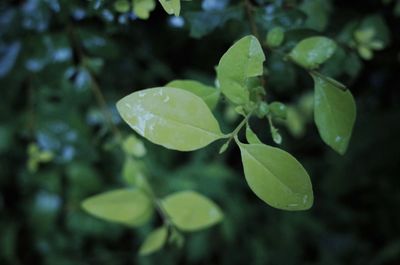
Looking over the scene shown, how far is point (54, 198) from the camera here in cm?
108

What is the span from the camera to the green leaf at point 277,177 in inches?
15.6

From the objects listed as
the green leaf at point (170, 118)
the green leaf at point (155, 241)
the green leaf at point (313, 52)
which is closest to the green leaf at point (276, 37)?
the green leaf at point (313, 52)

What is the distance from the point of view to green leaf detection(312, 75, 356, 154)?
46 centimetres

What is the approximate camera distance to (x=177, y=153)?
1.30 m

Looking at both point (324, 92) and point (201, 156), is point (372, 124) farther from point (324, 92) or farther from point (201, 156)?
point (324, 92)

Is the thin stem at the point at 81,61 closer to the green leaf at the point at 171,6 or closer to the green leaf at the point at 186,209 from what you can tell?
the green leaf at the point at 186,209

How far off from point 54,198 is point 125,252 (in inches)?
11.2

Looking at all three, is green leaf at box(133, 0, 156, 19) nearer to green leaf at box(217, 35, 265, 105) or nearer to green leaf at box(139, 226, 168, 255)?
green leaf at box(217, 35, 265, 105)

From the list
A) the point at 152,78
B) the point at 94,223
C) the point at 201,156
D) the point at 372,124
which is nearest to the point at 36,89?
the point at 152,78

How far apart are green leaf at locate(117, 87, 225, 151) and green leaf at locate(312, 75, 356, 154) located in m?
0.11

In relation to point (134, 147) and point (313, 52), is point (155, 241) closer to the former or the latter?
point (134, 147)

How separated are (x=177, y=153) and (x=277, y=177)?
905 mm

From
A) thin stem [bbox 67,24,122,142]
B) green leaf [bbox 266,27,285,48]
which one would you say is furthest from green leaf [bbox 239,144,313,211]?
thin stem [bbox 67,24,122,142]

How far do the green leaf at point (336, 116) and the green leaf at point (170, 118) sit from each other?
0.36 feet
